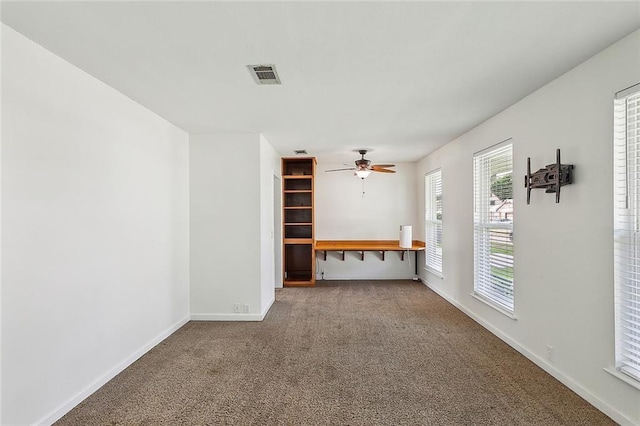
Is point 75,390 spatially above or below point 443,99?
below

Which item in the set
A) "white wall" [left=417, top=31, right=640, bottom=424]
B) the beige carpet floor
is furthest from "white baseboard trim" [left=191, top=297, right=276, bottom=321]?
"white wall" [left=417, top=31, right=640, bottom=424]

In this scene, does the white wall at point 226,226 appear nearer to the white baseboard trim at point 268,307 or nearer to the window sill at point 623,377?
the white baseboard trim at point 268,307

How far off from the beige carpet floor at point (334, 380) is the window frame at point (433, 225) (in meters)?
1.74

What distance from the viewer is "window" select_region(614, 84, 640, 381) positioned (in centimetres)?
214

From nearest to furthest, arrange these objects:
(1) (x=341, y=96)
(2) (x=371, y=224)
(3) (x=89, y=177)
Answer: (3) (x=89, y=177)
(1) (x=341, y=96)
(2) (x=371, y=224)

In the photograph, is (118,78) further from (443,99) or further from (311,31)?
(443,99)

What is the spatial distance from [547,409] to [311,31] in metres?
2.93

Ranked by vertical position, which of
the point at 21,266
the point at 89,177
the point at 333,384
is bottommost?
the point at 333,384

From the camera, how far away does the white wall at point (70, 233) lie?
6.68 feet

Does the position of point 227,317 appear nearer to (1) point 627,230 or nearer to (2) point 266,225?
(2) point 266,225

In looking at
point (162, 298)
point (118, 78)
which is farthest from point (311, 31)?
point (162, 298)

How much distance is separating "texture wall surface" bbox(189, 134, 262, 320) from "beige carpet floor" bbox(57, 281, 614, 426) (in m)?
0.33

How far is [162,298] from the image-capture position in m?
3.79

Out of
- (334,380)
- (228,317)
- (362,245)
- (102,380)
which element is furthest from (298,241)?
(102,380)
